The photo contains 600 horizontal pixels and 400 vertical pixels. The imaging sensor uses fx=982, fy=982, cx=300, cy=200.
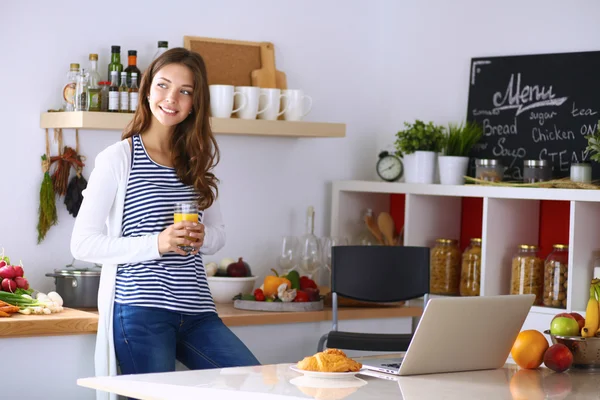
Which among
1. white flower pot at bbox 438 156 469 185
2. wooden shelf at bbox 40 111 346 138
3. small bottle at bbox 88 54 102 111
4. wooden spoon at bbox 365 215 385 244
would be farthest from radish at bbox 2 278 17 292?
white flower pot at bbox 438 156 469 185

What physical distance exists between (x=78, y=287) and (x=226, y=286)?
64 centimetres

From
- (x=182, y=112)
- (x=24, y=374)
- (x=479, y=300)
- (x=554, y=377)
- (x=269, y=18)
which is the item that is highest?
(x=269, y=18)

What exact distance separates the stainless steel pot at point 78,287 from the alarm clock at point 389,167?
57.8 inches

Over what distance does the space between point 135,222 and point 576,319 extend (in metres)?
1.30

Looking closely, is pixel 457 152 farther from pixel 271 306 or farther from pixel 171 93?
pixel 171 93

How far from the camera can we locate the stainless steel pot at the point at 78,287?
3588mm

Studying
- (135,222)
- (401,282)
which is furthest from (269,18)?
(135,222)

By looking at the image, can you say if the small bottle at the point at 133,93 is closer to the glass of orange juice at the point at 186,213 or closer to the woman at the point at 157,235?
the woman at the point at 157,235

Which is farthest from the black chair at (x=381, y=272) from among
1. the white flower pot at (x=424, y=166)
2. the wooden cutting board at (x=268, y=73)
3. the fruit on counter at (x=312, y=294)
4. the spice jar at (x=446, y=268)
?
the wooden cutting board at (x=268, y=73)

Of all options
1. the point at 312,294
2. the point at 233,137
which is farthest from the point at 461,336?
the point at 233,137

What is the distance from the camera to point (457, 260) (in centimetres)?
426

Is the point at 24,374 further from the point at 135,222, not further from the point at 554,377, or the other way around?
the point at 554,377

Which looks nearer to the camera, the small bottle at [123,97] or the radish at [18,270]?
the radish at [18,270]

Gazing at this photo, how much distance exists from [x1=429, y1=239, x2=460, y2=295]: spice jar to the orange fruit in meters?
1.78
